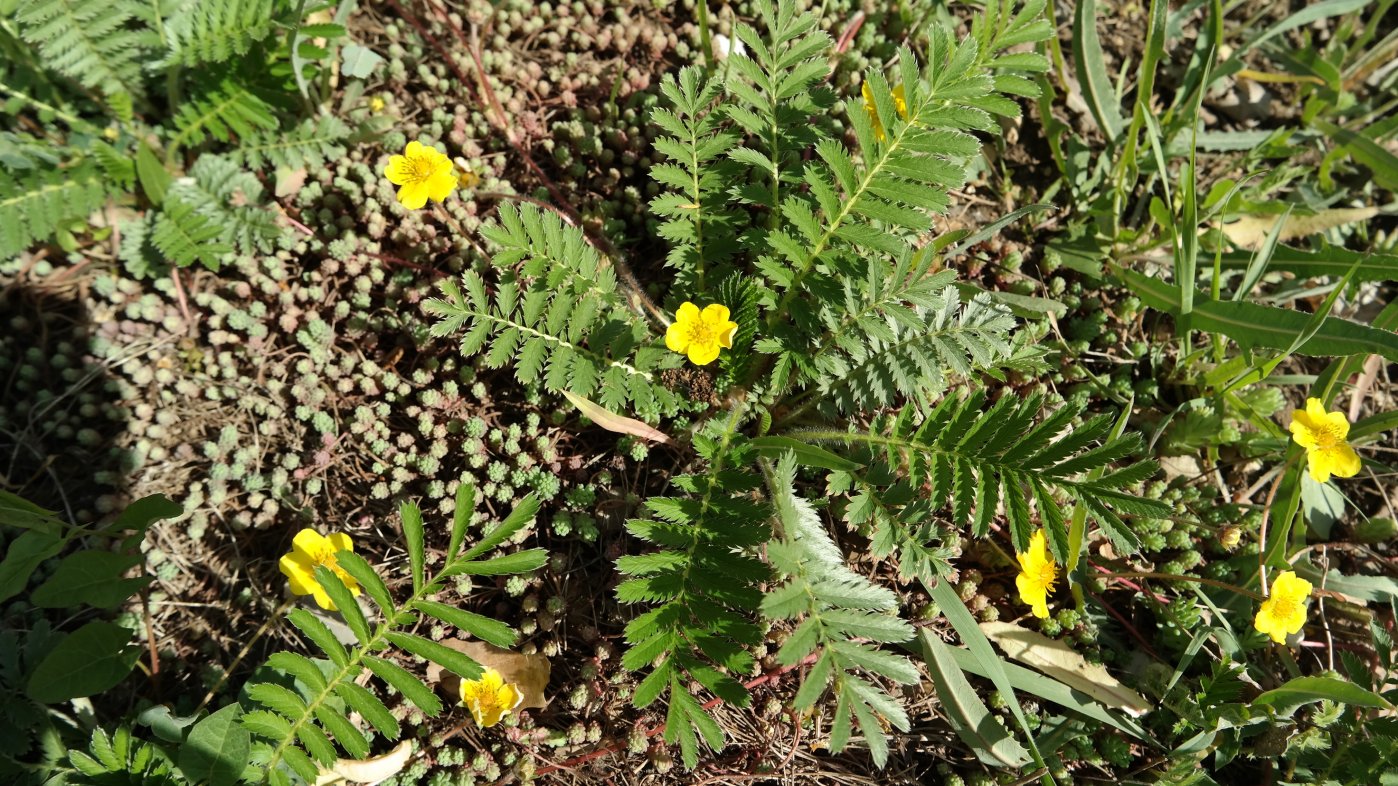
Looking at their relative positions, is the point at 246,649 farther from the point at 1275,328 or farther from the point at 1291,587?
the point at 1275,328

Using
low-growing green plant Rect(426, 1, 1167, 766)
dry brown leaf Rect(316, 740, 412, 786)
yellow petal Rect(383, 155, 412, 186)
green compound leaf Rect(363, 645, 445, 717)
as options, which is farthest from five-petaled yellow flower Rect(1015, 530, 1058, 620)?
yellow petal Rect(383, 155, 412, 186)

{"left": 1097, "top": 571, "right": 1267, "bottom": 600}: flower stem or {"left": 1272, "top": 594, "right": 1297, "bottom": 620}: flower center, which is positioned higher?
{"left": 1272, "top": 594, "right": 1297, "bottom": 620}: flower center

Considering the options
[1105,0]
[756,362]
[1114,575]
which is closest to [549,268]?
[756,362]

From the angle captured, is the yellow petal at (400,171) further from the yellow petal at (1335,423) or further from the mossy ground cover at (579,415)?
the yellow petal at (1335,423)

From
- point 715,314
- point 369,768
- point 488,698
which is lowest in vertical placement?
point 369,768

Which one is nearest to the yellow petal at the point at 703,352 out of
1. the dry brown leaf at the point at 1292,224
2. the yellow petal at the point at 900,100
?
the yellow petal at the point at 900,100

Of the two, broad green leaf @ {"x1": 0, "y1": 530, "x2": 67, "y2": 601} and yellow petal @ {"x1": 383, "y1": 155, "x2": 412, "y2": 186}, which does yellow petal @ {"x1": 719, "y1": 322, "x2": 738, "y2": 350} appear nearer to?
yellow petal @ {"x1": 383, "y1": 155, "x2": 412, "y2": 186}

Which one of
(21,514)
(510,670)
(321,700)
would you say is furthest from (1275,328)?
(21,514)

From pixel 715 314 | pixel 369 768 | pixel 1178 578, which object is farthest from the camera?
pixel 1178 578
